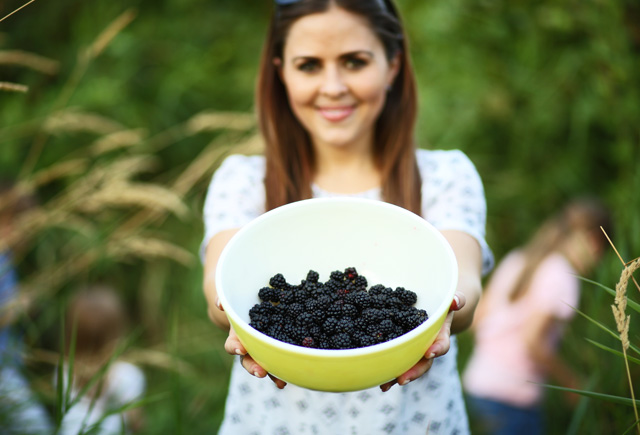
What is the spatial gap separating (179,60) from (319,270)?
2812 millimetres

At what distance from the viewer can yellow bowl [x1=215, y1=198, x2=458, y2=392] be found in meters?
1.03

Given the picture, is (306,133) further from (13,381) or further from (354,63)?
(13,381)

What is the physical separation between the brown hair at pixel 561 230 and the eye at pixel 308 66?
5.09ft

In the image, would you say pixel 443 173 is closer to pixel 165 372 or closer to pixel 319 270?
pixel 319 270

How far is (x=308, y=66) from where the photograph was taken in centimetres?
160

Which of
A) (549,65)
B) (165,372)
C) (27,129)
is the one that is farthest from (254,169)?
(549,65)

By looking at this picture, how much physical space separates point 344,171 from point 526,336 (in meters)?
1.27

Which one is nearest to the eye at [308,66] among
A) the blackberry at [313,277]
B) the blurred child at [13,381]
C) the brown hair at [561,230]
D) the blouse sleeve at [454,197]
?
the blouse sleeve at [454,197]

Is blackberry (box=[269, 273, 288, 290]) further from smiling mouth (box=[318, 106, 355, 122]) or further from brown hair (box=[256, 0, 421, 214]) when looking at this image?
smiling mouth (box=[318, 106, 355, 122])

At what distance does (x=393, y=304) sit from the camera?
1.22 meters

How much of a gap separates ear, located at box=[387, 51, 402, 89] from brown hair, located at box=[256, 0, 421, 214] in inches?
0.4

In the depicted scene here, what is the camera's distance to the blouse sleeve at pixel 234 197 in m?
1.58

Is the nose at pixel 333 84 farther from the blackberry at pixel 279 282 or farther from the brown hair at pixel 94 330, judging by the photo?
the brown hair at pixel 94 330

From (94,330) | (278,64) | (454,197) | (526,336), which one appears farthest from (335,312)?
(94,330)
